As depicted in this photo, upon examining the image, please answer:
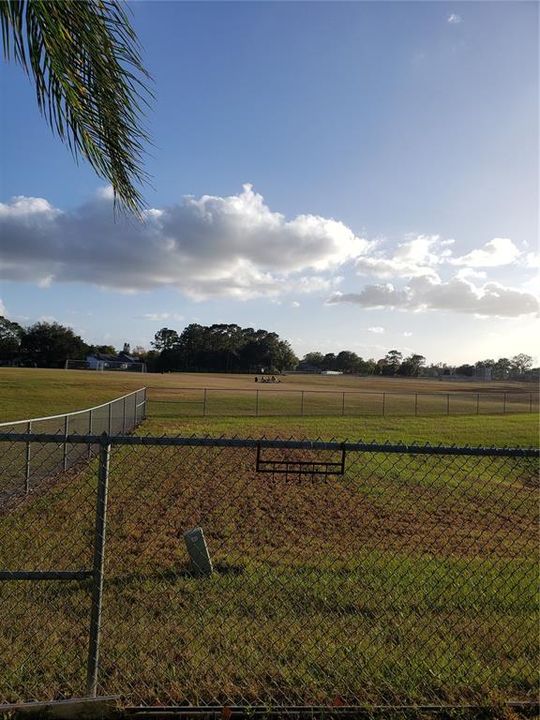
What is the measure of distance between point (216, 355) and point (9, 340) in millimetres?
51059

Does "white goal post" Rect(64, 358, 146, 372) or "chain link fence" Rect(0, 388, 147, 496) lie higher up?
"white goal post" Rect(64, 358, 146, 372)

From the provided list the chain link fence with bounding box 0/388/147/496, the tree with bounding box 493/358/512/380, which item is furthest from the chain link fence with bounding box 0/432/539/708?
the tree with bounding box 493/358/512/380

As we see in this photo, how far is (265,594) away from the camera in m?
5.10

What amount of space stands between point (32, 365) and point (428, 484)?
376 ft

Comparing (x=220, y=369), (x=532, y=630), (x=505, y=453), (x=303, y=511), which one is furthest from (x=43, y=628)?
(x=220, y=369)

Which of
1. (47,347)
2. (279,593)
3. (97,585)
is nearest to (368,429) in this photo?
(279,593)

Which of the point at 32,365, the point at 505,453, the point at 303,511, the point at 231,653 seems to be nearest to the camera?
the point at 505,453

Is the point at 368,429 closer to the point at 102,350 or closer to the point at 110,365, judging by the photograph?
the point at 110,365

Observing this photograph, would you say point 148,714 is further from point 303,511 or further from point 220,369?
point 220,369

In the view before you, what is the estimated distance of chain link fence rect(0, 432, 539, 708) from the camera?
3432 mm

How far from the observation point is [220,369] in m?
145

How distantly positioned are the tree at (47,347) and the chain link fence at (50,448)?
103455 mm

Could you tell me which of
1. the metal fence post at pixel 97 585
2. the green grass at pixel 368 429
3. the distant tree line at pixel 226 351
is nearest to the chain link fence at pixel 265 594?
the metal fence post at pixel 97 585

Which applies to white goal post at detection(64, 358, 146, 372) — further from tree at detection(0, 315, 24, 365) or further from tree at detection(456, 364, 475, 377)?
tree at detection(456, 364, 475, 377)
